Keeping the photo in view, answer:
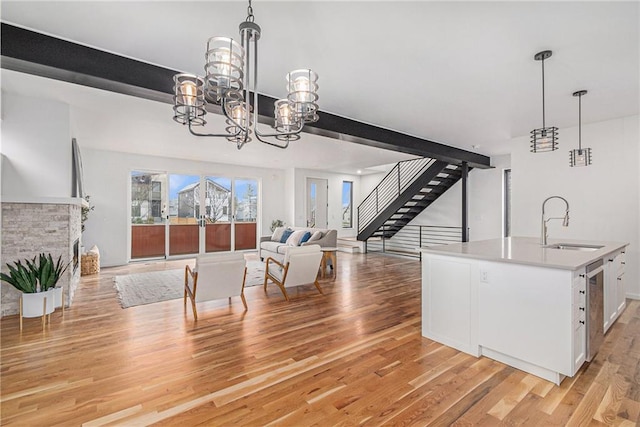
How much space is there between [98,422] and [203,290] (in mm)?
1910

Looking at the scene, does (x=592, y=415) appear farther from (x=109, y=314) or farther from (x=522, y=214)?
(x=109, y=314)

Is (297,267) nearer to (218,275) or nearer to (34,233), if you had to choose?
(218,275)

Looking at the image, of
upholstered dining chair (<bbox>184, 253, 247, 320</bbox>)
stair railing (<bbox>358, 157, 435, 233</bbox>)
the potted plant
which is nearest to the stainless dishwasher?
upholstered dining chair (<bbox>184, 253, 247, 320</bbox>)

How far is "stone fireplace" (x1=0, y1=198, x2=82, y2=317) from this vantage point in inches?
145

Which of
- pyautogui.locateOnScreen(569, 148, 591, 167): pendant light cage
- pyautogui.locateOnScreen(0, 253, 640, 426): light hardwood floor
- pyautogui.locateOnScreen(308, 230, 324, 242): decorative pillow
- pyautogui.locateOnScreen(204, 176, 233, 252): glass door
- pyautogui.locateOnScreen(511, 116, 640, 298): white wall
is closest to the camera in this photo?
pyautogui.locateOnScreen(0, 253, 640, 426): light hardwood floor

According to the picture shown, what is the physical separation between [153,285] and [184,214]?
10.8ft

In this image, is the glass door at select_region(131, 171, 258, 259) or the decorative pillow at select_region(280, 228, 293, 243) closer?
the decorative pillow at select_region(280, 228, 293, 243)

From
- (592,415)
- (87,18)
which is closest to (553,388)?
(592,415)

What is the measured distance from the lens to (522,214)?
5.64 meters

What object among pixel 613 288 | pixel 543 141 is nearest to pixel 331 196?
pixel 543 141

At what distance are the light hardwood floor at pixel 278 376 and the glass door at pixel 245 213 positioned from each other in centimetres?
532

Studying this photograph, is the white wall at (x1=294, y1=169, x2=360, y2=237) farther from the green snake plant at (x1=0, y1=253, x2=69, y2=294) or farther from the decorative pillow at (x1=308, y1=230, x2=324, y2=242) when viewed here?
the green snake plant at (x1=0, y1=253, x2=69, y2=294)

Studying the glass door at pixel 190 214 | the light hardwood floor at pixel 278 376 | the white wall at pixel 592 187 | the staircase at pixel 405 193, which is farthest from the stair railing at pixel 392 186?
the light hardwood floor at pixel 278 376

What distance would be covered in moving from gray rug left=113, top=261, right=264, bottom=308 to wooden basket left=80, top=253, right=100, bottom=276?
0.69 metres
